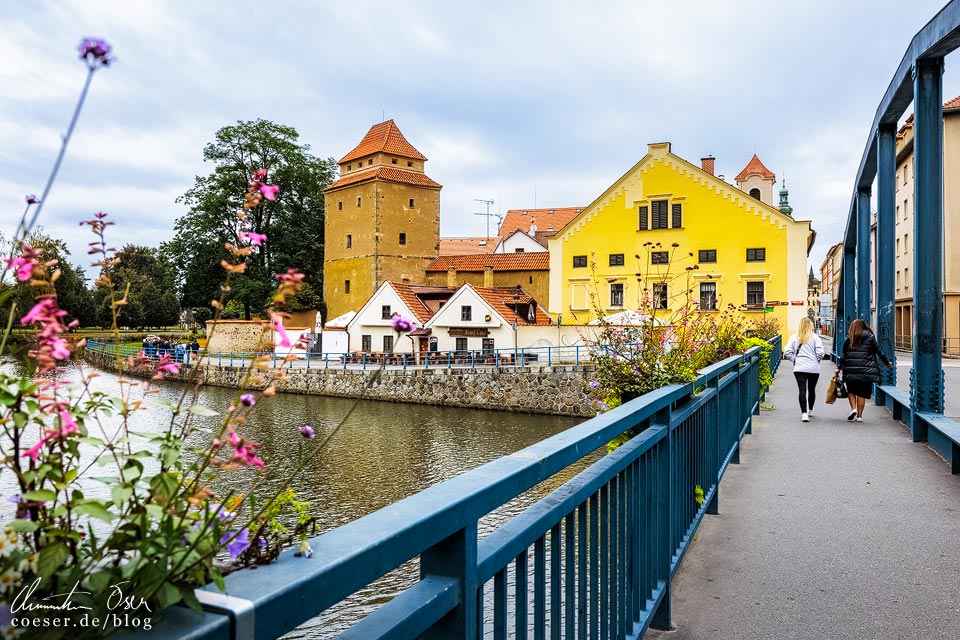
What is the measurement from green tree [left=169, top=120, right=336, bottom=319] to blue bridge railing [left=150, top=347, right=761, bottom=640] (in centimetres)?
4125

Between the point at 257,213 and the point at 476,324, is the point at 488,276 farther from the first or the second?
the point at 257,213

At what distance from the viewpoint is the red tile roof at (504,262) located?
147 feet

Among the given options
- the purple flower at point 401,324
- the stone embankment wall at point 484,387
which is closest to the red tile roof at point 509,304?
the stone embankment wall at point 484,387

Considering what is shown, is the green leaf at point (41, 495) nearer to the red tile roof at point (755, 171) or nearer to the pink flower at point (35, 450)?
the pink flower at point (35, 450)

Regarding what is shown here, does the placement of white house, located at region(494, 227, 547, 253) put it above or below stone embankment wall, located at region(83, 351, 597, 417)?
above

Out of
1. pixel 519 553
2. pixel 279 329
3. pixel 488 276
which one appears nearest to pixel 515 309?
pixel 488 276

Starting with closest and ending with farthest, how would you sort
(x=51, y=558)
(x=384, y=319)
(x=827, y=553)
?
(x=51, y=558)
(x=827, y=553)
(x=384, y=319)

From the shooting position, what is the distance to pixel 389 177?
50.8m

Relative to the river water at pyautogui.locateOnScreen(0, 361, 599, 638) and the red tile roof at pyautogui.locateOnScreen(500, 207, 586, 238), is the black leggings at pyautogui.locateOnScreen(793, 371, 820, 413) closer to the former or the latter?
the river water at pyautogui.locateOnScreen(0, 361, 599, 638)

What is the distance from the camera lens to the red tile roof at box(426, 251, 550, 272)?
44750mm

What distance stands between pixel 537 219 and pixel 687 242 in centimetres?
2582

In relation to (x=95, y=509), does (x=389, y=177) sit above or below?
above

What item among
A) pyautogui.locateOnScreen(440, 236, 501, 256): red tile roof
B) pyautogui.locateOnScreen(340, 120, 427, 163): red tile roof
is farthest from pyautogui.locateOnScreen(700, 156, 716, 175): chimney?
pyautogui.locateOnScreen(440, 236, 501, 256): red tile roof

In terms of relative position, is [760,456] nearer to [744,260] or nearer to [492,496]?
[492,496]
